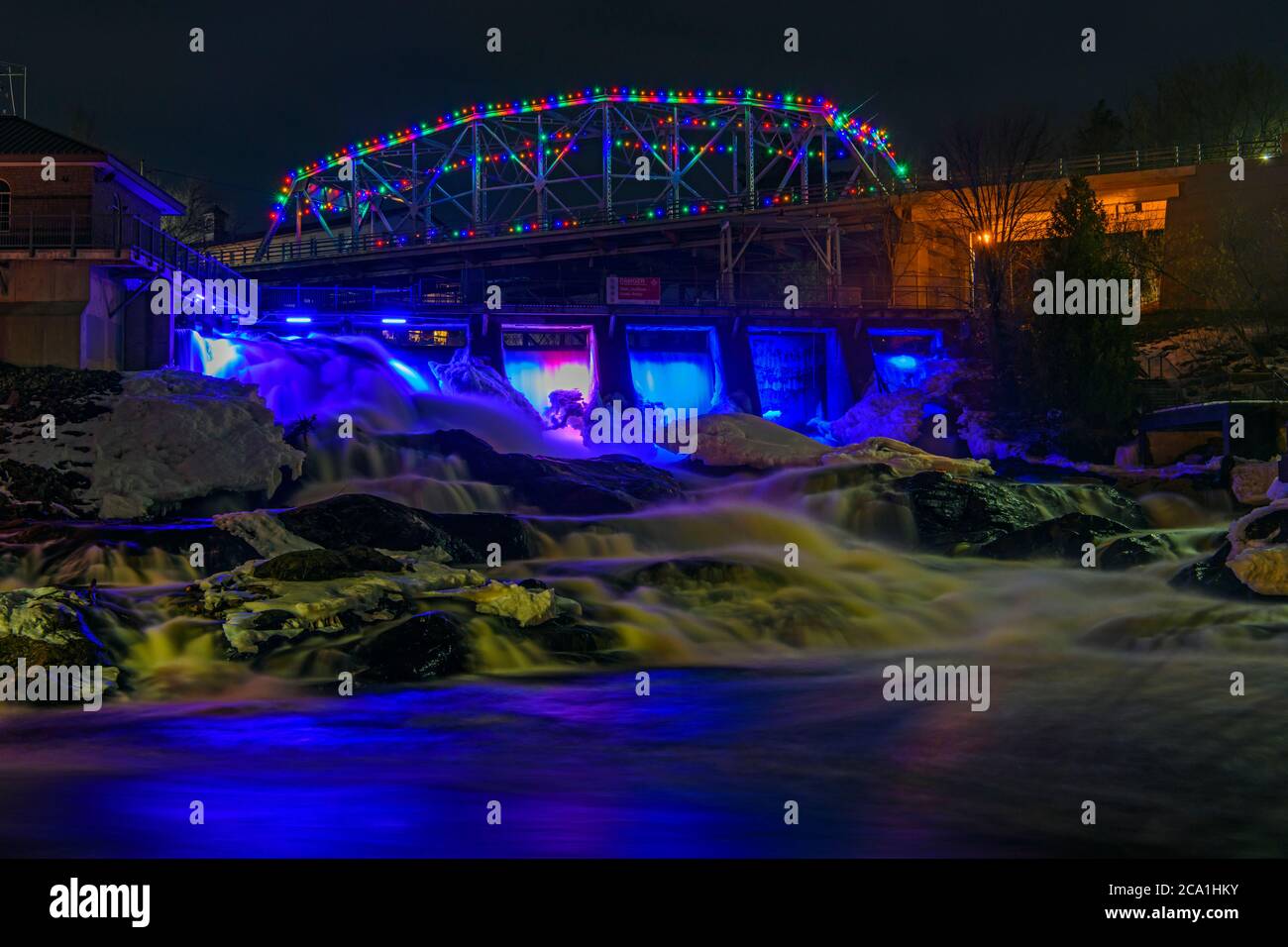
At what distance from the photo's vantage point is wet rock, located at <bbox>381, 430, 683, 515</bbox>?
26.7 metres

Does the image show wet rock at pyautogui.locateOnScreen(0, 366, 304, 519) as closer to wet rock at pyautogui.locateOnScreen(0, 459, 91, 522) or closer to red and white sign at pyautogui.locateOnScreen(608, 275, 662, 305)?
wet rock at pyautogui.locateOnScreen(0, 459, 91, 522)

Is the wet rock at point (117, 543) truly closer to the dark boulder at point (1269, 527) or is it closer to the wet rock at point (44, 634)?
the wet rock at point (44, 634)

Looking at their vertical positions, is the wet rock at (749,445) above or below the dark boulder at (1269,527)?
above

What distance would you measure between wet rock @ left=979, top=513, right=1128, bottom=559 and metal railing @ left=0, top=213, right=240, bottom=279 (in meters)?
21.5

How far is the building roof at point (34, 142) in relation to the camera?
1258 inches

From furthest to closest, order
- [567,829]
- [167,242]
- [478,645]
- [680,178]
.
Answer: [680,178], [167,242], [478,645], [567,829]

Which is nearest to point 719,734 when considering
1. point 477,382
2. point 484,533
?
point 484,533

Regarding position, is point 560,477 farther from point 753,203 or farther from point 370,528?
point 753,203

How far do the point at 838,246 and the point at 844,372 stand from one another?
8855 mm

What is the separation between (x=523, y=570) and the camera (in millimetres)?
21391

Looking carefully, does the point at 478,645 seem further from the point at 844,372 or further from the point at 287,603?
the point at 844,372

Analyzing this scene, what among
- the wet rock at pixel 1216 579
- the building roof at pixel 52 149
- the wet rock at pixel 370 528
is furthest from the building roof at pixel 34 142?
the wet rock at pixel 1216 579

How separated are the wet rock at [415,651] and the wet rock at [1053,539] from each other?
12.8 m

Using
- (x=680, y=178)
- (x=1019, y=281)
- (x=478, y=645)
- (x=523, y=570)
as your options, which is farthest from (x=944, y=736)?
(x=680, y=178)
